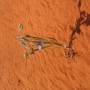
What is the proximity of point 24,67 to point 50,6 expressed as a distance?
1559 millimetres

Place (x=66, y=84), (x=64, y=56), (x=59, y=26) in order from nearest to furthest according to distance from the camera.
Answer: (x=66, y=84) → (x=64, y=56) → (x=59, y=26)

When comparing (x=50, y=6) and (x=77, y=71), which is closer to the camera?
(x=77, y=71)

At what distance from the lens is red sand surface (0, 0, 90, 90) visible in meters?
5.05

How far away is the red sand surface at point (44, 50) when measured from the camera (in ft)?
16.6

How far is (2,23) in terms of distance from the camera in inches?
238

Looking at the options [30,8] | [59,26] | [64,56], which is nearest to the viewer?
[64,56]

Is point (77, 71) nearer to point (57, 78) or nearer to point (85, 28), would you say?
point (57, 78)

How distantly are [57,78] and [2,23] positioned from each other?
195cm

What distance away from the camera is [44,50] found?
547 centimetres

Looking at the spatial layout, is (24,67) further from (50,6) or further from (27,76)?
(50,6)

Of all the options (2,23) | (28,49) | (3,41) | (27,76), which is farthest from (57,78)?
(2,23)

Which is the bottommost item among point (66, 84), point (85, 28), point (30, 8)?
point (66, 84)

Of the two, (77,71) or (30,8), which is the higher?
(30,8)

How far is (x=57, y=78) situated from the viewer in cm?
506
